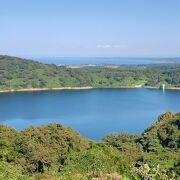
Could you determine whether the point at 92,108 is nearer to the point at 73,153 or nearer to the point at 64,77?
the point at 64,77

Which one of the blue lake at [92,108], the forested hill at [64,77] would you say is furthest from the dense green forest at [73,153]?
the forested hill at [64,77]

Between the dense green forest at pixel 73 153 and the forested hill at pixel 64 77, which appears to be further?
the forested hill at pixel 64 77

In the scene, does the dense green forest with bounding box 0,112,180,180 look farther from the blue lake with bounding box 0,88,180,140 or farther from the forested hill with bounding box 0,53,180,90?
the forested hill with bounding box 0,53,180,90

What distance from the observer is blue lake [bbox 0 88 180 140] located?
1763 inches

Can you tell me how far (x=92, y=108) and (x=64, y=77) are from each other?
1351 inches

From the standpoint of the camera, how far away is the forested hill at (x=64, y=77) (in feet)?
279

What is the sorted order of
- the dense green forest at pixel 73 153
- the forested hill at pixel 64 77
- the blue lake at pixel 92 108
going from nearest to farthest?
the dense green forest at pixel 73 153
the blue lake at pixel 92 108
the forested hill at pixel 64 77

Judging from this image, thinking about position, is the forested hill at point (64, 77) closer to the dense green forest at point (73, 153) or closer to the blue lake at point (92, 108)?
the blue lake at point (92, 108)

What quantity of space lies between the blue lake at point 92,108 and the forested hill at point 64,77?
25.4ft

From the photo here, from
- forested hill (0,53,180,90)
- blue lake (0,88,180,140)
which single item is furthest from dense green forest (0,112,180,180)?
forested hill (0,53,180,90)

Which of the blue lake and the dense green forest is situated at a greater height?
the dense green forest

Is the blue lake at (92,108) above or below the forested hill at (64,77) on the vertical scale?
below

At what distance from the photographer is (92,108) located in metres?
57.7

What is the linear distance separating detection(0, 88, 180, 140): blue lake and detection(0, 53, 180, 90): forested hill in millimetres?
7740
